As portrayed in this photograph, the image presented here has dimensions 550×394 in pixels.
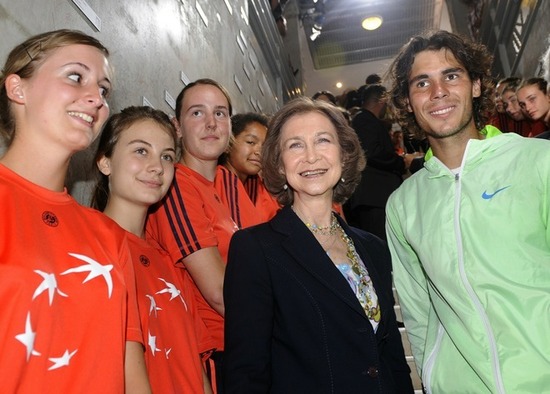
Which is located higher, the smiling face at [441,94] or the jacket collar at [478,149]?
the smiling face at [441,94]

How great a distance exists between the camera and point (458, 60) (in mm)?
1939

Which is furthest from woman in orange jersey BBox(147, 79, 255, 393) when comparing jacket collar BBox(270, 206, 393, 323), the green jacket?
the green jacket

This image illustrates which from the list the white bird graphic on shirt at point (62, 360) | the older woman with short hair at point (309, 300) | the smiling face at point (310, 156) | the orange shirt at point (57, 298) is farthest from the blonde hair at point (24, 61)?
the smiling face at point (310, 156)

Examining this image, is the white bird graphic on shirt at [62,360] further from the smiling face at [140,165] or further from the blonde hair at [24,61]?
the smiling face at [140,165]

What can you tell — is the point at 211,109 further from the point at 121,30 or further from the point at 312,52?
the point at 312,52

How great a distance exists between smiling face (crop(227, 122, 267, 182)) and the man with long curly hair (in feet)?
5.25

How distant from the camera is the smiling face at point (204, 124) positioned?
2453 millimetres

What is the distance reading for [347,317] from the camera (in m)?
1.47

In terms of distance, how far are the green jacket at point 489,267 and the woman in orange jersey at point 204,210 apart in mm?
846

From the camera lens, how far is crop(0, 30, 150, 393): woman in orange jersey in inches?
40.1

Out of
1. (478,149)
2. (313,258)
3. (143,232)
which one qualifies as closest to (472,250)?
(478,149)

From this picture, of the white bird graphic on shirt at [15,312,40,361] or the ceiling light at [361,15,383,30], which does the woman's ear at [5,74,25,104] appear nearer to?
the white bird graphic on shirt at [15,312,40,361]

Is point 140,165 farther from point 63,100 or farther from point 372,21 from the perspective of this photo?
point 372,21

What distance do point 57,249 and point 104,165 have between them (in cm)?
85
